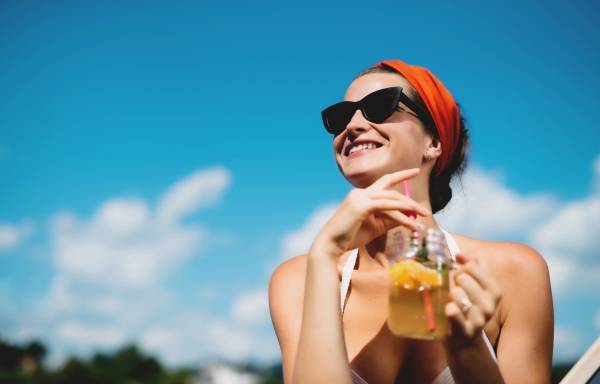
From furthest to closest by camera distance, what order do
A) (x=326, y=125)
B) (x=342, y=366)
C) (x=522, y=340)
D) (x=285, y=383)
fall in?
1. (x=326, y=125)
2. (x=285, y=383)
3. (x=522, y=340)
4. (x=342, y=366)

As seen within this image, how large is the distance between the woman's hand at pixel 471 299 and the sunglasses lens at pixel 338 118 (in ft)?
5.52

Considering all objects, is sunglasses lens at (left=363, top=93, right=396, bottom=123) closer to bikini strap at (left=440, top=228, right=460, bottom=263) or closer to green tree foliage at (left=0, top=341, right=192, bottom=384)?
bikini strap at (left=440, top=228, right=460, bottom=263)

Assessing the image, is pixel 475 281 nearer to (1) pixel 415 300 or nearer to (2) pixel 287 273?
(1) pixel 415 300

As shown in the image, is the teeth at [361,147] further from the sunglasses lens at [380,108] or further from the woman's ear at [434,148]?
the woman's ear at [434,148]

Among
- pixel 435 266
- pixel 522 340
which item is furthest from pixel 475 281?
pixel 522 340

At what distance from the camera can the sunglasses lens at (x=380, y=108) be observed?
2.92 meters

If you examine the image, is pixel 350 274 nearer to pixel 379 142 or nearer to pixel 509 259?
pixel 379 142

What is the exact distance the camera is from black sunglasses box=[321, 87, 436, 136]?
293 cm

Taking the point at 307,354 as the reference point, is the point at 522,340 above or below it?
below

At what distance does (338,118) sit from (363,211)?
139cm

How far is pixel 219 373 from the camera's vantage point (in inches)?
1879

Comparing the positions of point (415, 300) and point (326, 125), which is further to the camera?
point (326, 125)

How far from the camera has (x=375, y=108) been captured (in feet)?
9.72

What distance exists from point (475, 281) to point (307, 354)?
851mm
